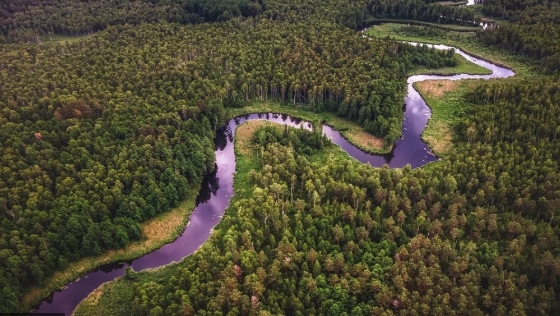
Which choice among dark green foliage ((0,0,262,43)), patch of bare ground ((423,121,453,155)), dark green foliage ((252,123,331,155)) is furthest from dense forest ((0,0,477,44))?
dark green foliage ((252,123,331,155))

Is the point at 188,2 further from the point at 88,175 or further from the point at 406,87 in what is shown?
the point at 88,175

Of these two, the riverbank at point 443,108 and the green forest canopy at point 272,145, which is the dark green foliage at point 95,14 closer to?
the green forest canopy at point 272,145

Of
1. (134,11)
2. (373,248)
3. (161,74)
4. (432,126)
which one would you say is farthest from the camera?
(134,11)

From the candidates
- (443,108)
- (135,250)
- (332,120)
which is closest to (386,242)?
(135,250)

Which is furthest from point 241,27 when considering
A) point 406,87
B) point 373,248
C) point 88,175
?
point 373,248

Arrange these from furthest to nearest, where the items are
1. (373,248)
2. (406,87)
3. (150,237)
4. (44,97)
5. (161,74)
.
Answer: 1. (406,87)
2. (161,74)
3. (44,97)
4. (150,237)
5. (373,248)

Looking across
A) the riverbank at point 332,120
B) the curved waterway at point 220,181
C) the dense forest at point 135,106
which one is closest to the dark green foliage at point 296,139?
the curved waterway at point 220,181

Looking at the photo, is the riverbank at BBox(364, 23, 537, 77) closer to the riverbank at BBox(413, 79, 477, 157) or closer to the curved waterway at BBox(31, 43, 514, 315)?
the curved waterway at BBox(31, 43, 514, 315)
